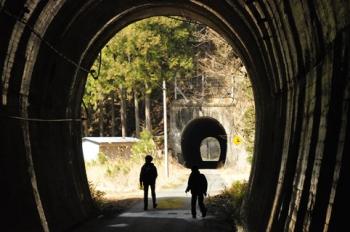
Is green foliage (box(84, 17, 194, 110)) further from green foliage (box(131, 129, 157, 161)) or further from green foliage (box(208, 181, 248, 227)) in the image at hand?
green foliage (box(208, 181, 248, 227))

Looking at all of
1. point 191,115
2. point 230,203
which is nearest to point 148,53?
point 191,115

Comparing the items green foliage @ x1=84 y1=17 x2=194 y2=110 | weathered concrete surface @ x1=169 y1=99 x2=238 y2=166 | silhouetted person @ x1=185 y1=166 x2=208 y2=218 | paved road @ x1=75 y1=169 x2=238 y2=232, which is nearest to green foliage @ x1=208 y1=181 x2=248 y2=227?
paved road @ x1=75 y1=169 x2=238 y2=232

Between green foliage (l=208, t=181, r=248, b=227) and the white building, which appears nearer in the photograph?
green foliage (l=208, t=181, r=248, b=227)

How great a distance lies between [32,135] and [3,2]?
3.65 m

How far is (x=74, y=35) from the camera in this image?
13.8 metres

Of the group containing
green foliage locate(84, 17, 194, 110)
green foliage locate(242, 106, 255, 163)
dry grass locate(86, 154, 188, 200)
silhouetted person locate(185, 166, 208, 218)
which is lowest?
dry grass locate(86, 154, 188, 200)

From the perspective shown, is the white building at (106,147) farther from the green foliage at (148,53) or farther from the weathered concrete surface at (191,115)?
the green foliage at (148,53)

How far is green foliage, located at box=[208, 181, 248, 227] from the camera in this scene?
50.2 feet

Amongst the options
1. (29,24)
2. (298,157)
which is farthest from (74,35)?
(298,157)

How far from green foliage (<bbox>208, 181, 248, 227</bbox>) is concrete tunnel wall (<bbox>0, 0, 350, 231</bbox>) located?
1598 mm

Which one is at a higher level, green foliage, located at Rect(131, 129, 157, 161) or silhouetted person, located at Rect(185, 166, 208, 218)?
green foliage, located at Rect(131, 129, 157, 161)

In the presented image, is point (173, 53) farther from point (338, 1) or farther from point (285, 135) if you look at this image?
point (338, 1)

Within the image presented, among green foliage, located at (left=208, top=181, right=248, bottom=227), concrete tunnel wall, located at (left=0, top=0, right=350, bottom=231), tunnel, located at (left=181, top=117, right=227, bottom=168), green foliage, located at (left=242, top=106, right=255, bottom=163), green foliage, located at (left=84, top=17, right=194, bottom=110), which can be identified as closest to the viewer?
→ concrete tunnel wall, located at (left=0, top=0, right=350, bottom=231)

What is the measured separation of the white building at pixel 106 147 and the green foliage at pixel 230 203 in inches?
725
